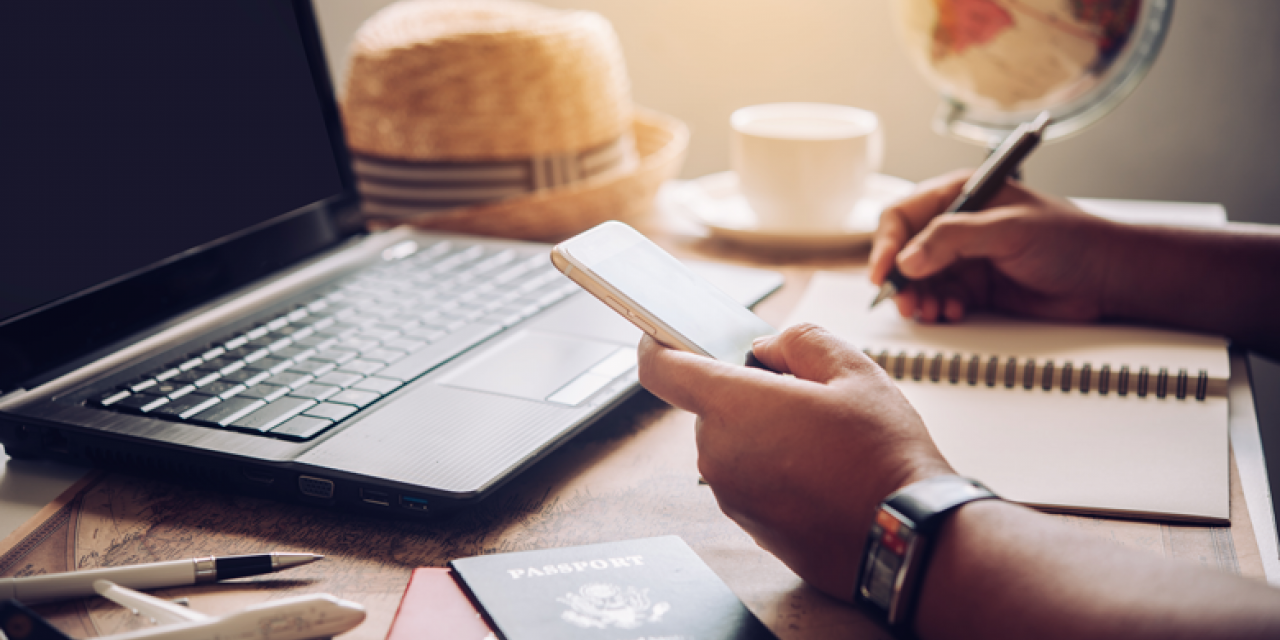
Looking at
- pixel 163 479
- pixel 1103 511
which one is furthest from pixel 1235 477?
pixel 163 479

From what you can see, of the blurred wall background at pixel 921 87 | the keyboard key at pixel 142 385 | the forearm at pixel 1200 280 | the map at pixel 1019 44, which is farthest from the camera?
the blurred wall background at pixel 921 87

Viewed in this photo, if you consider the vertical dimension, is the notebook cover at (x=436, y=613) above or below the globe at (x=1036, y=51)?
below

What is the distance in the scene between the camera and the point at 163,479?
513 millimetres

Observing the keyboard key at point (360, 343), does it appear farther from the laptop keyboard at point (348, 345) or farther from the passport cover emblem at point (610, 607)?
the passport cover emblem at point (610, 607)

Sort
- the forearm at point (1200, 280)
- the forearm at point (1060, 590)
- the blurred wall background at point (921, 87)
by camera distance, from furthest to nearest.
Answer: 1. the blurred wall background at point (921, 87)
2. the forearm at point (1200, 280)
3. the forearm at point (1060, 590)

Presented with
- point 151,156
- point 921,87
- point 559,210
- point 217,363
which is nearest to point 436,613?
point 217,363

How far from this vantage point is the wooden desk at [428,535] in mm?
409

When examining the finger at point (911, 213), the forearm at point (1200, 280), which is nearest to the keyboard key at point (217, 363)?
the finger at point (911, 213)

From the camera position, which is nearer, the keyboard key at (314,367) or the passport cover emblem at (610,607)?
the passport cover emblem at (610,607)

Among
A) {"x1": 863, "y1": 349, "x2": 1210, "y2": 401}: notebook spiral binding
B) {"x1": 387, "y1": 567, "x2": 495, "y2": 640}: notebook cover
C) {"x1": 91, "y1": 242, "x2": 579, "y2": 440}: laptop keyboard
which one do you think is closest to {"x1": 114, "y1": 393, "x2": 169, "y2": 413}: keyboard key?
{"x1": 91, "y1": 242, "x2": 579, "y2": 440}: laptop keyboard

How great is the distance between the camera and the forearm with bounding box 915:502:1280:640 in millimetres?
327

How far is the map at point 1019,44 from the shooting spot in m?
0.88

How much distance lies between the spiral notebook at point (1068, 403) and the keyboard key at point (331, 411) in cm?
36

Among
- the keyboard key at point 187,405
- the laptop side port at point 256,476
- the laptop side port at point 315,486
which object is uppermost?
the keyboard key at point 187,405
